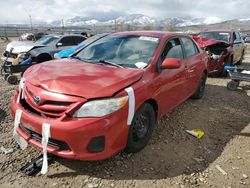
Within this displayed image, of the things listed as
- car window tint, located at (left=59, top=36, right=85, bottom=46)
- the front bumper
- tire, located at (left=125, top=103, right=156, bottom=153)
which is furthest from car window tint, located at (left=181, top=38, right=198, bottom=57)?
car window tint, located at (left=59, top=36, right=85, bottom=46)

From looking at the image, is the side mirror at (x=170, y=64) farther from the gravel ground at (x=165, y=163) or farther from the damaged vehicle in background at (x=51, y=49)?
the damaged vehicle in background at (x=51, y=49)

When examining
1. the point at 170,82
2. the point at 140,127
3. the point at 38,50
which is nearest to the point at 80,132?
the point at 140,127

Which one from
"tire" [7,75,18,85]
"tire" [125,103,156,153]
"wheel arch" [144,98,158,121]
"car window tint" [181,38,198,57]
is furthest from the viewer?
"tire" [7,75,18,85]

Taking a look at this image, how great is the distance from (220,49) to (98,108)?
309 inches

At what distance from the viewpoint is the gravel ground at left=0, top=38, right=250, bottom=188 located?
298 centimetres

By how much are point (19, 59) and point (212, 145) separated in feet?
22.7

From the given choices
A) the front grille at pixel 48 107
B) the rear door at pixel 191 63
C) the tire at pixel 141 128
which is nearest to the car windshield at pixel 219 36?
the rear door at pixel 191 63

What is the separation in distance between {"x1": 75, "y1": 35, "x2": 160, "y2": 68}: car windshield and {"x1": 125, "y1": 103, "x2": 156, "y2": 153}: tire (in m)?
0.66

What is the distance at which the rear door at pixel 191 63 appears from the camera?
4.91 metres

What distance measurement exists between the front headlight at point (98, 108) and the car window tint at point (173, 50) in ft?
4.93

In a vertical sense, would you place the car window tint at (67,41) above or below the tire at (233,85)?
above

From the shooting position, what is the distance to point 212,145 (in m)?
4.01

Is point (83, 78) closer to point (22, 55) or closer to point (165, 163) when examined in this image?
point (165, 163)

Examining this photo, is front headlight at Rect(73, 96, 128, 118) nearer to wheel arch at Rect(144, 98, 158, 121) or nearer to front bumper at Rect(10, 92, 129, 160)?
front bumper at Rect(10, 92, 129, 160)
